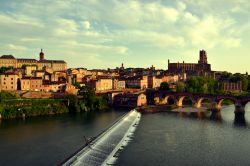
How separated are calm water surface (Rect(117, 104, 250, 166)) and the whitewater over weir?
99cm

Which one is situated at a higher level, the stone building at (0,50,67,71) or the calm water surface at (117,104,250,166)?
the stone building at (0,50,67,71)

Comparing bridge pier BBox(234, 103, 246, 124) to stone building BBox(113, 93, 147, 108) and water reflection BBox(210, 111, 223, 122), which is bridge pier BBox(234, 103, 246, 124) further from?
stone building BBox(113, 93, 147, 108)

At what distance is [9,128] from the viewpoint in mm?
50188

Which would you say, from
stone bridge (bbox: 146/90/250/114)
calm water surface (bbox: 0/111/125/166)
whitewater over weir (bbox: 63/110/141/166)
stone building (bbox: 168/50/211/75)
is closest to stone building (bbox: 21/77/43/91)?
calm water surface (bbox: 0/111/125/166)

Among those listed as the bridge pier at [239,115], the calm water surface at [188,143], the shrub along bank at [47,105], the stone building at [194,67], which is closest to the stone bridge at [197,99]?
the bridge pier at [239,115]

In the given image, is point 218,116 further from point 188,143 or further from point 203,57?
point 203,57

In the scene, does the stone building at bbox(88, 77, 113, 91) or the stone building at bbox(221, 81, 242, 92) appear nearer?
the stone building at bbox(88, 77, 113, 91)

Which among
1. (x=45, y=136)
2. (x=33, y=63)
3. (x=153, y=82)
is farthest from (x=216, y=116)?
(x=33, y=63)

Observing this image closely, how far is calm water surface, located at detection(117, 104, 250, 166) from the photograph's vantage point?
109 ft

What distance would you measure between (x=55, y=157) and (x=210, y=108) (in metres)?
50.5

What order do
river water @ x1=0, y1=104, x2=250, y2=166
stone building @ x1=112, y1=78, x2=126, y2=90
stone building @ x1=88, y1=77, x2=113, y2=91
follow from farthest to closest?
stone building @ x1=112, y1=78, x2=126, y2=90 → stone building @ x1=88, y1=77, x2=113, y2=91 → river water @ x1=0, y1=104, x2=250, y2=166

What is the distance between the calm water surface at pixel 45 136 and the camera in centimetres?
3338

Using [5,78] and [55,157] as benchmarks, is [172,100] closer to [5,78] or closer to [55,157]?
[5,78]

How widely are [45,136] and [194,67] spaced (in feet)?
401
